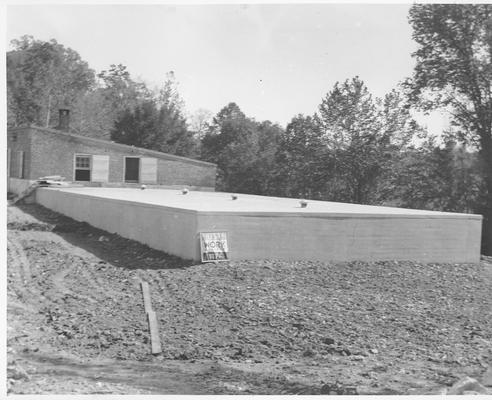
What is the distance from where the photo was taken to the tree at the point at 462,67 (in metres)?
17.3

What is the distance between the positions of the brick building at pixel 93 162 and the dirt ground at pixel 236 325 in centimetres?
1204

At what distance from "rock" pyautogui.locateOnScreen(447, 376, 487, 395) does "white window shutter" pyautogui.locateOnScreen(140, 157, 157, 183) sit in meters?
19.3

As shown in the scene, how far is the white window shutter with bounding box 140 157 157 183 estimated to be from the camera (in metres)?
23.1

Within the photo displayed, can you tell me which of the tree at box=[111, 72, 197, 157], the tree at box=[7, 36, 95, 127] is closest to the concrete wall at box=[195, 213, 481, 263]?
the tree at box=[7, 36, 95, 127]

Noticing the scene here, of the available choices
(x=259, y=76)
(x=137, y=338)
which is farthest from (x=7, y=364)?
(x=259, y=76)

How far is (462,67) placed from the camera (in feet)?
58.5

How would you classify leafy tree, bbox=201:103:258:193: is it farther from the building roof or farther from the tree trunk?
the tree trunk

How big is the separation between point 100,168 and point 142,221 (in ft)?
45.4

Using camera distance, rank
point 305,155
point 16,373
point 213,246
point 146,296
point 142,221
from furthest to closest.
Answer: point 305,155
point 142,221
point 213,246
point 146,296
point 16,373

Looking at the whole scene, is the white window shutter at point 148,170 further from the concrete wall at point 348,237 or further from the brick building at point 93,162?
the concrete wall at point 348,237

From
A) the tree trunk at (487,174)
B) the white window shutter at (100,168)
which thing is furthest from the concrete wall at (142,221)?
the tree trunk at (487,174)

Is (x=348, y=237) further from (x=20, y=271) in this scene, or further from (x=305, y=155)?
(x=305, y=155)

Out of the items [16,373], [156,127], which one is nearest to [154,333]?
[16,373]

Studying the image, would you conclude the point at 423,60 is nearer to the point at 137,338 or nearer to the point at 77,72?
the point at 77,72
